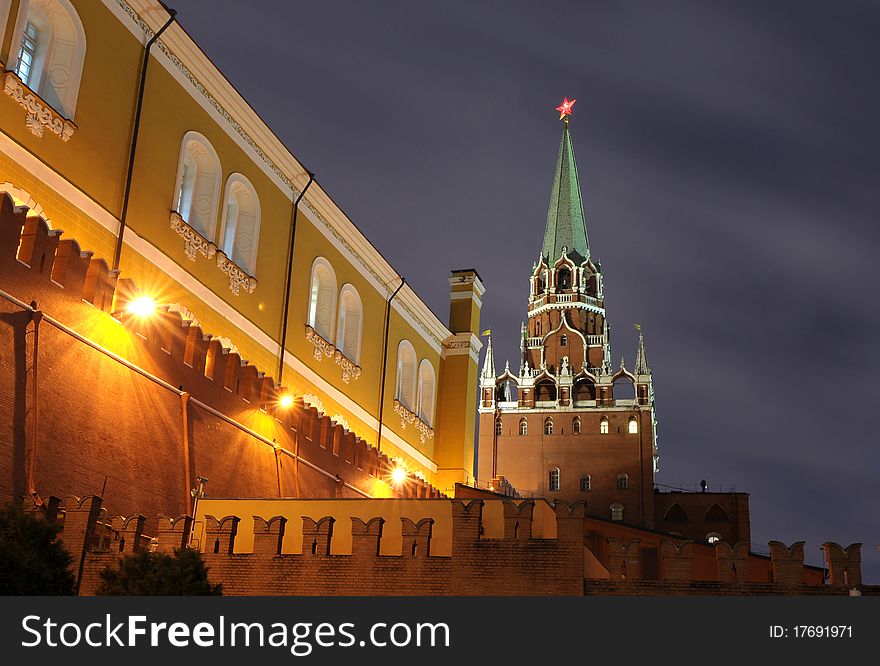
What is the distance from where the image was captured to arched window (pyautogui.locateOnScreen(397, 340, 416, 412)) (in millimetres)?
36156

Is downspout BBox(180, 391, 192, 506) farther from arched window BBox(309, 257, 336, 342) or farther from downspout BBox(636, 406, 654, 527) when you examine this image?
downspout BBox(636, 406, 654, 527)

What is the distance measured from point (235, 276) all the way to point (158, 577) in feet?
43.7

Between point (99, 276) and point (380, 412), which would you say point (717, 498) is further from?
point (99, 276)

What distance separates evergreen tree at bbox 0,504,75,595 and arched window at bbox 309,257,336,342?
17601 mm

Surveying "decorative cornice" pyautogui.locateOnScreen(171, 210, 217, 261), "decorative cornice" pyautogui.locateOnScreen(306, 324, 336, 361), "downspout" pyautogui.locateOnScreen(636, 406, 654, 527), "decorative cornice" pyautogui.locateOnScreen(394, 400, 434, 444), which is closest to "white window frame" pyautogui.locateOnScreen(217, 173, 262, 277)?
"decorative cornice" pyautogui.locateOnScreen(171, 210, 217, 261)

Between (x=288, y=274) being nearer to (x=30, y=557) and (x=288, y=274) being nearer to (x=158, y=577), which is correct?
(x=158, y=577)

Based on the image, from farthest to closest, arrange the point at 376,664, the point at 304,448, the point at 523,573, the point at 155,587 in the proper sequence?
the point at 304,448 < the point at 523,573 < the point at 155,587 < the point at 376,664

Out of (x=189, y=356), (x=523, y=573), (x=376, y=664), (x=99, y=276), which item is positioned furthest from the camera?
(x=189, y=356)

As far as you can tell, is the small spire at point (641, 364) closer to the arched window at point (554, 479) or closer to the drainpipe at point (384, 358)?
the arched window at point (554, 479)

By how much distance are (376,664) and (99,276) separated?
10.9 m

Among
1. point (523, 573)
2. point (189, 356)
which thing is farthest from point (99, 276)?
point (523, 573)

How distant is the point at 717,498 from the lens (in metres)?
64.2

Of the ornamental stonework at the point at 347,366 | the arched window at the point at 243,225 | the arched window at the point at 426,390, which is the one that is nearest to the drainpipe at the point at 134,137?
the arched window at the point at 243,225

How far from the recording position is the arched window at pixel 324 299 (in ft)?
Result: 98.9
